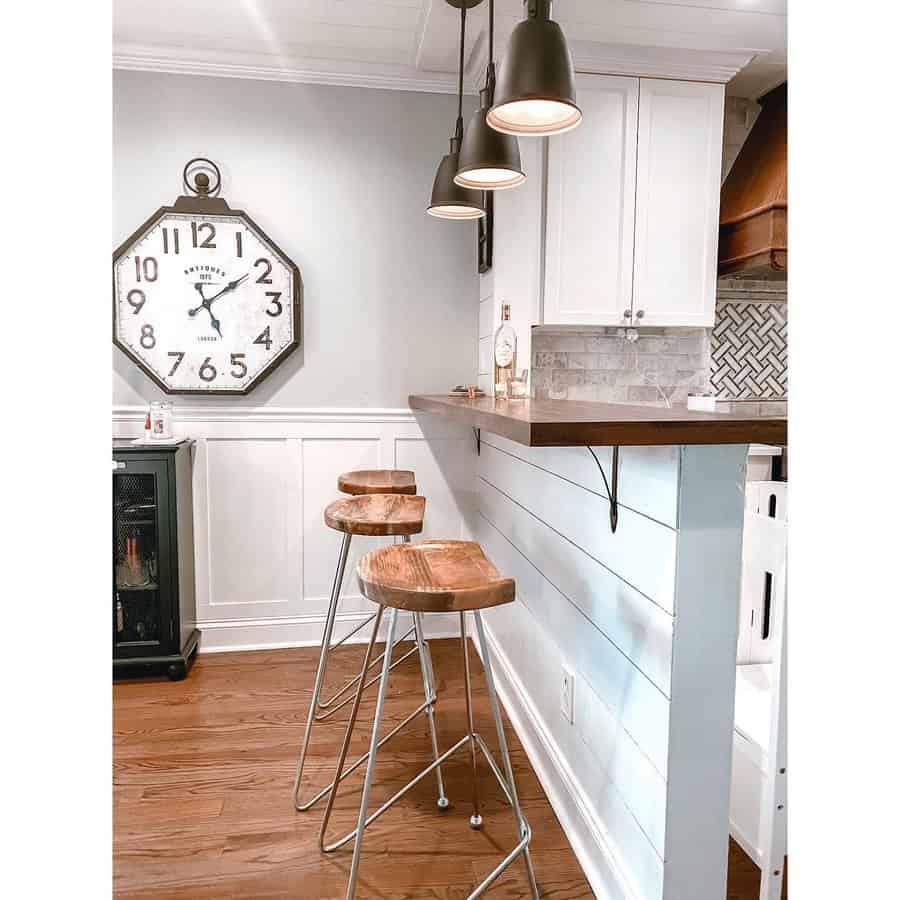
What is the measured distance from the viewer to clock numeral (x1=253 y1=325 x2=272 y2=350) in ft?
10.3

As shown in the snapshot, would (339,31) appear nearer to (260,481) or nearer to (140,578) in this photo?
(260,481)

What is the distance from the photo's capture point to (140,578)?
2855 millimetres

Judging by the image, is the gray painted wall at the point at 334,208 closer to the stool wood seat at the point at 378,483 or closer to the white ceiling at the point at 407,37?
the white ceiling at the point at 407,37

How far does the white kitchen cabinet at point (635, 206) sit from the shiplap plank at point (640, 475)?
1.42m

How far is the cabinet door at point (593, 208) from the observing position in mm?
3049

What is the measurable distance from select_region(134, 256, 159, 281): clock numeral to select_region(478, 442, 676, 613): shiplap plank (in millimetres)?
1744

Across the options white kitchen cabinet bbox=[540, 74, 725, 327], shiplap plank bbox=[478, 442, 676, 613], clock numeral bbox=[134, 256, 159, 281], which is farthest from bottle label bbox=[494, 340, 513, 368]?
clock numeral bbox=[134, 256, 159, 281]

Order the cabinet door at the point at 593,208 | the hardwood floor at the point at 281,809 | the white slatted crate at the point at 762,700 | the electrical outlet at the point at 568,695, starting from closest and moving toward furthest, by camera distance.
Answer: the white slatted crate at the point at 762,700 < the hardwood floor at the point at 281,809 < the electrical outlet at the point at 568,695 < the cabinet door at the point at 593,208

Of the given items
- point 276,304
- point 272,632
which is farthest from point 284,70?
point 272,632

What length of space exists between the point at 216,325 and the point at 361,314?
0.64 metres

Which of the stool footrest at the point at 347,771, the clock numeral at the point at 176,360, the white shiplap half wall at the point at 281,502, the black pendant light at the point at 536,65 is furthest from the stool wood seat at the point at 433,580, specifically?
the clock numeral at the point at 176,360

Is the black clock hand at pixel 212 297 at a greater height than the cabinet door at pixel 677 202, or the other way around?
the cabinet door at pixel 677 202

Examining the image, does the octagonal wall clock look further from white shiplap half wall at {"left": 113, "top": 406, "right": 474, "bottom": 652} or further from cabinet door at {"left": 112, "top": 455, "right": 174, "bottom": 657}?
cabinet door at {"left": 112, "top": 455, "right": 174, "bottom": 657}

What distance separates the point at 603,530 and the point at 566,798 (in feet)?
2.63
